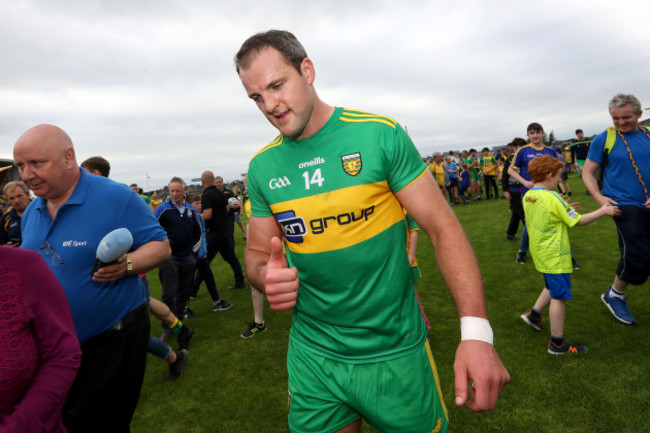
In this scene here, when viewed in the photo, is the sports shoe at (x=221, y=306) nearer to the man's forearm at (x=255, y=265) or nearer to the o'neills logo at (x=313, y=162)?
the man's forearm at (x=255, y=265)

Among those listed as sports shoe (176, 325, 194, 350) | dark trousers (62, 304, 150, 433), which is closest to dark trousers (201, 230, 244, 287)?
sports shoe (176, 325, 194, 350)

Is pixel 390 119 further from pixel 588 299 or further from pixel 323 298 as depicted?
pixel 588 299

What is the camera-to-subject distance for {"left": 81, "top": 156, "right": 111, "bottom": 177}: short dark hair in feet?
15.8

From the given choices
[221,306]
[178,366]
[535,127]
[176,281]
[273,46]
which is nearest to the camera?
[273,46]

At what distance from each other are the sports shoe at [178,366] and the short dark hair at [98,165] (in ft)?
8.72

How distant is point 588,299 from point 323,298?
220 inches

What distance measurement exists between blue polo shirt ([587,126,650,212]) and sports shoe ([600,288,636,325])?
1.35 meters

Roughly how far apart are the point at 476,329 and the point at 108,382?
2477 mm

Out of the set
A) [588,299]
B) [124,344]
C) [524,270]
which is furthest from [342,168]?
[524,270]

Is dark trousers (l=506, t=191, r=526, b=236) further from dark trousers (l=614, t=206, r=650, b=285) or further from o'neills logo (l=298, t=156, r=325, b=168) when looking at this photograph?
o'neills logo (l=298, t=156, r=325, b=168)

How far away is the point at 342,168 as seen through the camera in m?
1.93

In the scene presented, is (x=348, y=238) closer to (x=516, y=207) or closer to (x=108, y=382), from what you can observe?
(x=108, y=382)

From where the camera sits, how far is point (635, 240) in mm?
4484

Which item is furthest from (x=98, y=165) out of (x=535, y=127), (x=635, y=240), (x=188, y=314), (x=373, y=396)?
(x=535, y=127)
